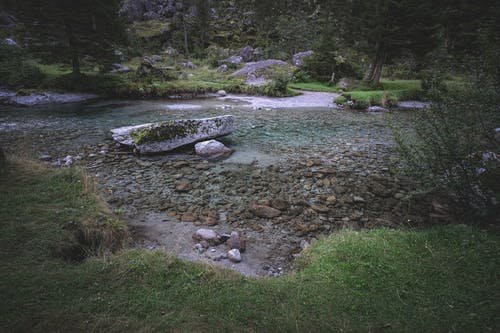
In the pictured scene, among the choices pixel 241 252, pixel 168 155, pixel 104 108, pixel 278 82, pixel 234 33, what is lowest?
pixel 241 252

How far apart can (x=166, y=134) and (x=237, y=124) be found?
5540 millimetres

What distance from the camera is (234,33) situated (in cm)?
6194

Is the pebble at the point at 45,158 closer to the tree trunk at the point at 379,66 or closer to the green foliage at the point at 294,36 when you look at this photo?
the tree trunk at the point at 379,66

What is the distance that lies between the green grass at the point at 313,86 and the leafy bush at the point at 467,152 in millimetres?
23450

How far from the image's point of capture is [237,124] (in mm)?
15062

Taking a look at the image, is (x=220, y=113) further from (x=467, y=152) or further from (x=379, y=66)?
(x=379, y=66)

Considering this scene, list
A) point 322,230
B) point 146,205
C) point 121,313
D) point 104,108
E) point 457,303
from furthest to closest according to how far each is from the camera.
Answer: point 104,108, point 146,205, point 322,230, point 457,303, point 121,313

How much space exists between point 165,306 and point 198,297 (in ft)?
1.32

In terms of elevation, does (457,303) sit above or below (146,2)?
below

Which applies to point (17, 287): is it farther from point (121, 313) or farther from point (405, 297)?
point (405, 297)

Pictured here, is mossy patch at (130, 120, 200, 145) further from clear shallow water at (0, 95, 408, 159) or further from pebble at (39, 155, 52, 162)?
pebble at (39, 155, 52, 162)

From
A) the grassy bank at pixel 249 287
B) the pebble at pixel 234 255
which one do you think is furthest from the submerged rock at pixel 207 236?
the grassy bank at pixel 249 287

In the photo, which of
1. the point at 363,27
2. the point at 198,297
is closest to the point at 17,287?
the point at 198,297

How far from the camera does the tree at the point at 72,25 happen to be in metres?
19.6
